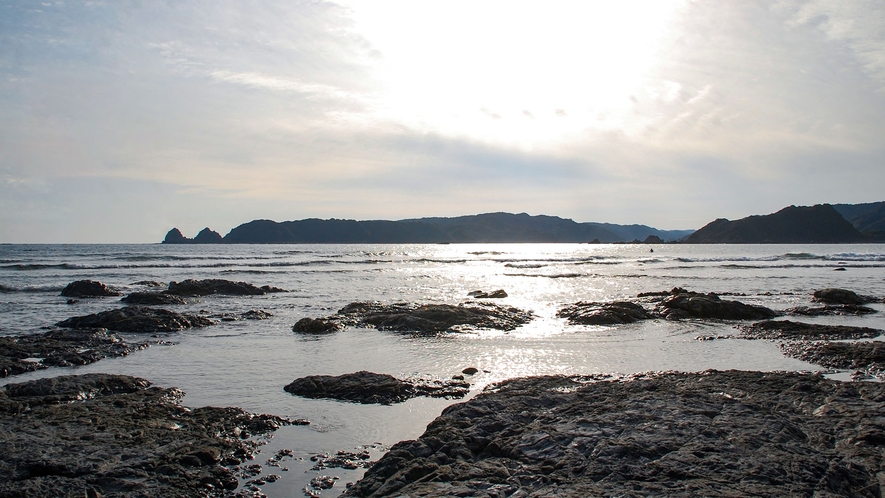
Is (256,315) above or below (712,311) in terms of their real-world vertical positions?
below

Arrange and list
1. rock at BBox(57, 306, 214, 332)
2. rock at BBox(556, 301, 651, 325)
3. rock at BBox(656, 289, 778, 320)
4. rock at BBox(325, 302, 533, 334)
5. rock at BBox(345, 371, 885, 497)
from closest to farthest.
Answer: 1. rock at BBox(345, 371, 885, 497)
2. rock at BBox(57, 306, 214, 332)
3. rock at BBox(325, 302, 533, 334)
4. rock at BBox(556, 301, 651, 325)
5. rock at BBox(656, 289, 778, 320)

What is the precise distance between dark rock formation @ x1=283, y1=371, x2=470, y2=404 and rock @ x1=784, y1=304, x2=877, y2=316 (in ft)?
57.3

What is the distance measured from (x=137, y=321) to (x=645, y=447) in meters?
16.9

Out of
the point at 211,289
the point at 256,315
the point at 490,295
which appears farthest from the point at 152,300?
the point at 490,295

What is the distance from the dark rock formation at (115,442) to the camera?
17.7ft

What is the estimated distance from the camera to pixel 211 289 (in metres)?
29.7

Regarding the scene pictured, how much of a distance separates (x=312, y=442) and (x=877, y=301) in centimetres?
2768

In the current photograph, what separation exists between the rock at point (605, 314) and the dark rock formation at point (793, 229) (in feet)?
576

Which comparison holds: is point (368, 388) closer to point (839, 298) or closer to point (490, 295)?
point (490, 295)

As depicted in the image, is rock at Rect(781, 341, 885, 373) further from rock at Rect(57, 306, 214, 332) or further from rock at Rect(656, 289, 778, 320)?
rock at Rect(57, 306, 214, 332)

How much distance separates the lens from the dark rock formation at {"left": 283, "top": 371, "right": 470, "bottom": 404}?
8.92 m

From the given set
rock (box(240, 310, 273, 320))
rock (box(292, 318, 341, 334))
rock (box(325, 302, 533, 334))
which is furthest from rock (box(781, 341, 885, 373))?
rock (box(240, 310, 273, 320))

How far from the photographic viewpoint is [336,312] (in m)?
21.6

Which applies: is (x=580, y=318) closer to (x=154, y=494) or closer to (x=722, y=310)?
(x=722, y=310)
